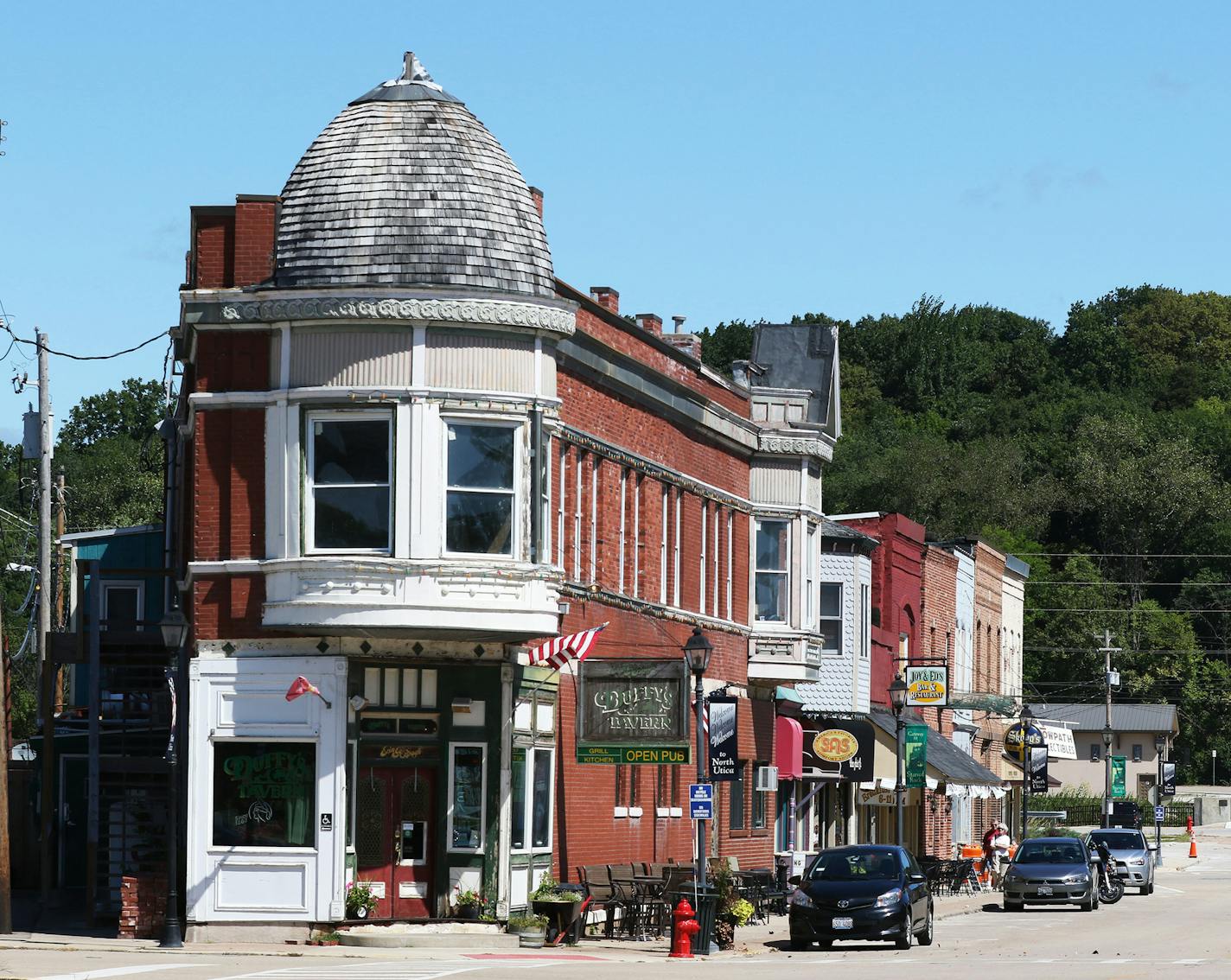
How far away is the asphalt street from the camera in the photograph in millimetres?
23859

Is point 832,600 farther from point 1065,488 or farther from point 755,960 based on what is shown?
point 1065,488

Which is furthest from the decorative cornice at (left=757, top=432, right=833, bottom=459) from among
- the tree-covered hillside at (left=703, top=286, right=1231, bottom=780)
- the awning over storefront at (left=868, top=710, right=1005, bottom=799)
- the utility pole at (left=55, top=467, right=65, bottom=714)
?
the tree-covered hillside at (left=703, top=286, right=1231, bottom=780)

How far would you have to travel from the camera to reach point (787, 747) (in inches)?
1785

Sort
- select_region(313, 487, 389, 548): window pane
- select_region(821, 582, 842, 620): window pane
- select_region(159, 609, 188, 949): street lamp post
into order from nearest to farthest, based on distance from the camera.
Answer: select_region(159, 609, 188, 949): street lamp post
select_region(313, 487, 389, 548): window pane
select_region(821, 582, 842, 620): window pane

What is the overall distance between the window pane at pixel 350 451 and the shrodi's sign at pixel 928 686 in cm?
2530

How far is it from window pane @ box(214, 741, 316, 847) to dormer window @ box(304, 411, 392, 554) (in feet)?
9.02

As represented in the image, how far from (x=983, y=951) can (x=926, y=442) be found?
3643 inches

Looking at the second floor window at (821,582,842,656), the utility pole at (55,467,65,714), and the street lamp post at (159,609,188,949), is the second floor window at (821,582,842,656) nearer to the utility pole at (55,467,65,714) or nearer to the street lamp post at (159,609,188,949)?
the utility pole at (55,467,65,714)

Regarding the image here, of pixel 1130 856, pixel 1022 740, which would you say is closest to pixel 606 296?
pixel 1130 856

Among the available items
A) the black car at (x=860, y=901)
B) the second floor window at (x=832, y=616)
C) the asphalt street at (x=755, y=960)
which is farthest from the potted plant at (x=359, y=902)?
the second floor window at (x=832, y=616)

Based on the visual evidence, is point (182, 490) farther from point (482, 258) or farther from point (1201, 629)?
point (1201, 629)

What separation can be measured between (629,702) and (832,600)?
796 inches

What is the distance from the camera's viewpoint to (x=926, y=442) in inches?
4786

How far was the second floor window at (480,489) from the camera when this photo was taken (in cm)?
2875
